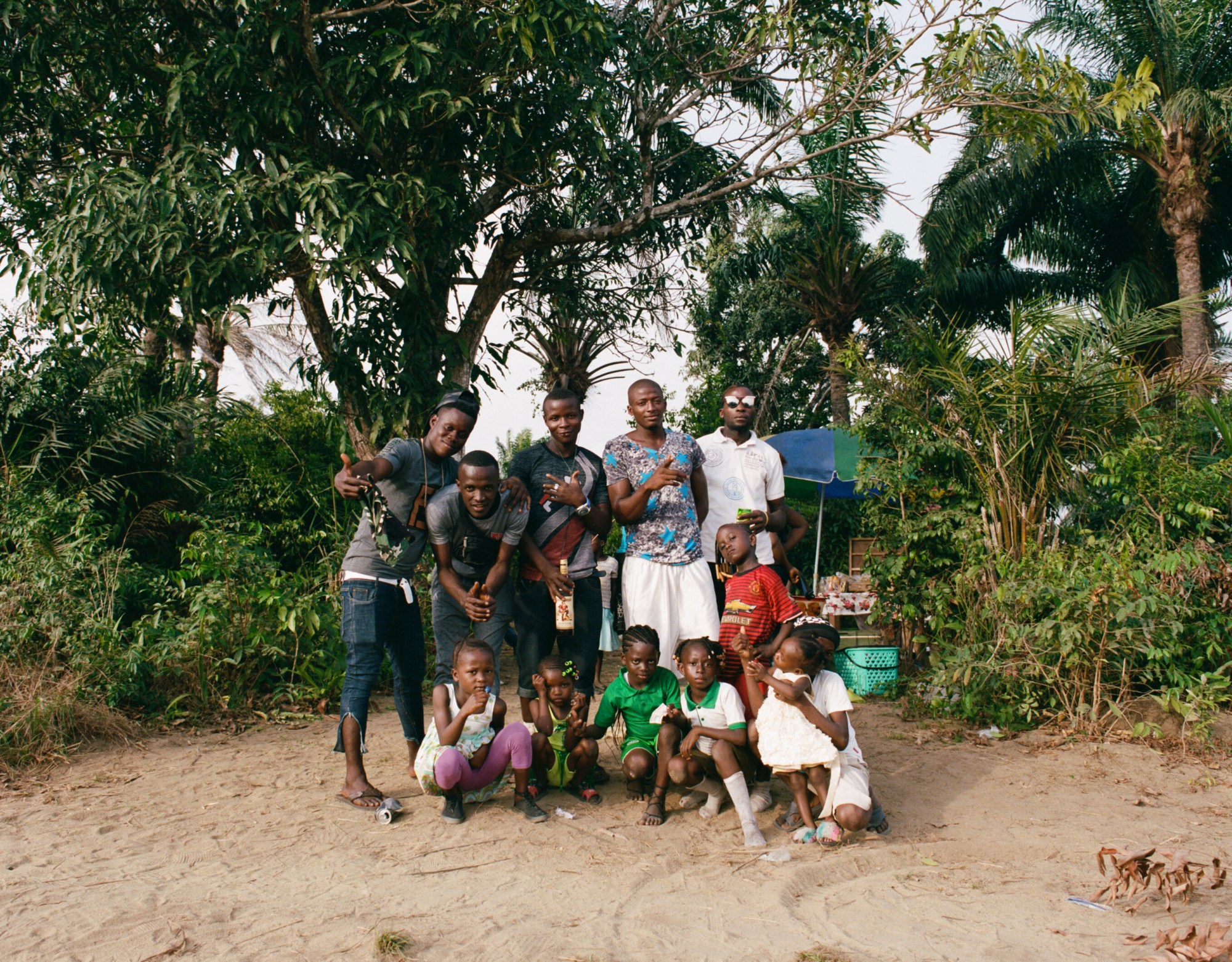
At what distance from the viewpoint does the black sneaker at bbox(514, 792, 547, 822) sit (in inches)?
163

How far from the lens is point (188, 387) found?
25.3 ft

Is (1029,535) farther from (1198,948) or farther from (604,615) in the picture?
(1198,948)

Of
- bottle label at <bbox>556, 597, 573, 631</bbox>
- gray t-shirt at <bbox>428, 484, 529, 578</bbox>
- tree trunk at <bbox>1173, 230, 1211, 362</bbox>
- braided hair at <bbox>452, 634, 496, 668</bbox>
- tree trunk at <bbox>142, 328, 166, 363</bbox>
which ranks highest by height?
tree trunk at <bbox>1173, 230, 1211, 362</bbox>

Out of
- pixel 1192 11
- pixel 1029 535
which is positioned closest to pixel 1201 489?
pixel 1029 535

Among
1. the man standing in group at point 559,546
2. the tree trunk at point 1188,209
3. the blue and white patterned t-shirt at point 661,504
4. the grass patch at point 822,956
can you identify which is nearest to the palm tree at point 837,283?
the tree trunk at point 1188,209

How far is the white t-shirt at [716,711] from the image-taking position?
13.9 feet

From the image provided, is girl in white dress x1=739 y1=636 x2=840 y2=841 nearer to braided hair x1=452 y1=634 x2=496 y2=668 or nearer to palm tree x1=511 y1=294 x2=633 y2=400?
braided hair x1=452 y1=634 x2=496 y2=668

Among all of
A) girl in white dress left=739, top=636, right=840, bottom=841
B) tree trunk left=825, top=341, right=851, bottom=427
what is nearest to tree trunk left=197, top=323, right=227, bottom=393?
girl in white dress left=739, top=636, right=840, bottom=841

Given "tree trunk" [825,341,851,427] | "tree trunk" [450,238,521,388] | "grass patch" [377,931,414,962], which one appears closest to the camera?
"grass patch" [377,931,414,962]

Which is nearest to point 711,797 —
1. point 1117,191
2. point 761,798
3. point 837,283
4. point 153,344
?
point 761,798

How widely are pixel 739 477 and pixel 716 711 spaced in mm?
1244

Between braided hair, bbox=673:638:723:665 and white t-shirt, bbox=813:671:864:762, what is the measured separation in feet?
1.55

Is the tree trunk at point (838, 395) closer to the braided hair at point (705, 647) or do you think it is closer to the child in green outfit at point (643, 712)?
the braided hair at point (705, 647)

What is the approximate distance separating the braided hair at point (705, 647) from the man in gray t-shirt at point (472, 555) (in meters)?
0.81
